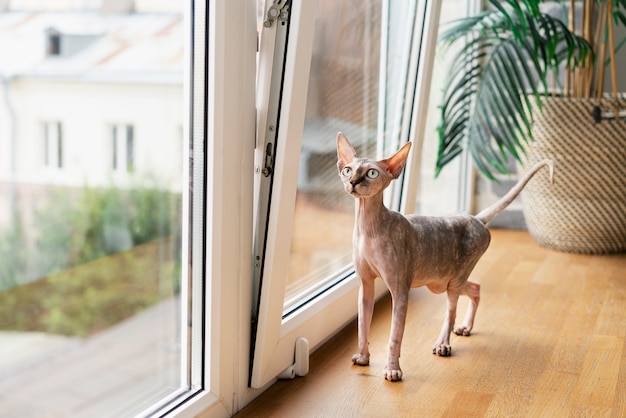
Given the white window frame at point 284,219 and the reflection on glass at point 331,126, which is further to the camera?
the reflection on glass at point 331,126

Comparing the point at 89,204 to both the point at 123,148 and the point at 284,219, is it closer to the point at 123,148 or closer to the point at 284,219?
the point at 123,148

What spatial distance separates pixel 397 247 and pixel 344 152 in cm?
23

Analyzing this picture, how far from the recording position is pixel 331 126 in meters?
2.05

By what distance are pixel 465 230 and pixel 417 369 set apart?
13.3 inches

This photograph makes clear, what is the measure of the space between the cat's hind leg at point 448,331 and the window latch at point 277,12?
80 centimetres

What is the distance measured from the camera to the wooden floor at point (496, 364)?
1665 mm

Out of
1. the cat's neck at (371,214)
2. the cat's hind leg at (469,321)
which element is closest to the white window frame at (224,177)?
the cat's neck at (371,214)

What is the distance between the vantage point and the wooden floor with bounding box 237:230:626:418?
1.67m

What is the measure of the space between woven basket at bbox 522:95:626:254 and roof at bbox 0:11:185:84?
1.95 m

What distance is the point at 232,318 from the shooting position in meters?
1.58

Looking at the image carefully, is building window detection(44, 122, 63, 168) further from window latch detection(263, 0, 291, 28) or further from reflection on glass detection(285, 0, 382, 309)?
reflection on glass detection(285, 0, 382, 309)

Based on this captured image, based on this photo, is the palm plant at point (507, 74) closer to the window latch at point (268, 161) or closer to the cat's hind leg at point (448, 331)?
the cat's hind leg at point (448, 331)

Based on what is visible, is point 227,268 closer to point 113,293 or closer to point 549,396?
point 113,293

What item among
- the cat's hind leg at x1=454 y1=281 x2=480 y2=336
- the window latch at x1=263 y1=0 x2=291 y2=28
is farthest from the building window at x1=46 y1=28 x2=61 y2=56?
the cat's hind leg at x1=454 y1=281 x2=480 y2=336
